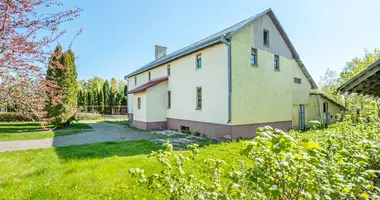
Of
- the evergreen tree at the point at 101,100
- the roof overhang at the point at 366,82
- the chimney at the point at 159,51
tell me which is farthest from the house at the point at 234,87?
the evergreen tree at the point at 101,100

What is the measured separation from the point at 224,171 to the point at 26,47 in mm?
3633

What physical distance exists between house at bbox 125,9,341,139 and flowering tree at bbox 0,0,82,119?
323 inches

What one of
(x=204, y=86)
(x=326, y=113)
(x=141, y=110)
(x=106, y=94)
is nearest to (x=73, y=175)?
(x=204, y=86)

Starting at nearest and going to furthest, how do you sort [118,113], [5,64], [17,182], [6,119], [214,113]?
[5,64]
[17,182]
[214,113]
[6,119]
[118,113]

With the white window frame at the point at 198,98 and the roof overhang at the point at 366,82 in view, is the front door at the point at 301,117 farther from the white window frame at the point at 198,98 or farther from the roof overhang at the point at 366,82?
the roof overhang at the point at 366,82

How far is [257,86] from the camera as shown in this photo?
11.8 m

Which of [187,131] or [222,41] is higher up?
[222,41]

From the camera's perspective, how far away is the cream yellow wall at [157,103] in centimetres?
1448

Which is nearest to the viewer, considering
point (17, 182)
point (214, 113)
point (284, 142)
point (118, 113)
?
point (284, 142)

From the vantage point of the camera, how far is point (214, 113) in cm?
1106

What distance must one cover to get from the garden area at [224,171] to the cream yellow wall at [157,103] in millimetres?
5392

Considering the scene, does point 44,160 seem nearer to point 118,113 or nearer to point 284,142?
point 284,142

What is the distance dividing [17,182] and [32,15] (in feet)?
13.8

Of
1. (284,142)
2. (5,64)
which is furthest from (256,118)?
(5,64)
